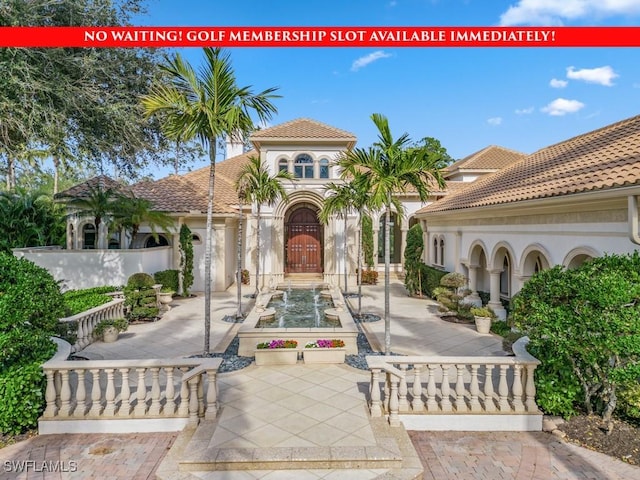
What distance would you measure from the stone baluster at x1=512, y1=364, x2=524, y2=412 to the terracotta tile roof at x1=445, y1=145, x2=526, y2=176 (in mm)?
24318

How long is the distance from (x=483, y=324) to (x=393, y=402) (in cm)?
701

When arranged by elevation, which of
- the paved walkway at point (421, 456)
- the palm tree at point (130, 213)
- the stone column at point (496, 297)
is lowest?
the paved walkway at point (421, 456)

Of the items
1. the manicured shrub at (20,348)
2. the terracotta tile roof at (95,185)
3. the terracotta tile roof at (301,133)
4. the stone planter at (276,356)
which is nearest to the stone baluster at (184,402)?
the manicured shrub at (20,348)

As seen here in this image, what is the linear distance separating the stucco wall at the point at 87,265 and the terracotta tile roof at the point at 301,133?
8.93 metres

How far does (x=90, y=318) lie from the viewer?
10.9 metres

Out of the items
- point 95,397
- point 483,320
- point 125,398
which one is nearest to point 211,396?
point 125,398

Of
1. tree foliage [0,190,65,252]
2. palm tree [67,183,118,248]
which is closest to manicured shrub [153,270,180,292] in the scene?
palm tree [67,183,118,248]

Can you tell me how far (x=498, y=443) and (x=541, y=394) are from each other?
1224 millimetres

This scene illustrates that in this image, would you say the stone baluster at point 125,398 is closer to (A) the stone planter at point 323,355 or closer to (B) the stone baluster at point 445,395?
(A) the stone planter at point 323,355

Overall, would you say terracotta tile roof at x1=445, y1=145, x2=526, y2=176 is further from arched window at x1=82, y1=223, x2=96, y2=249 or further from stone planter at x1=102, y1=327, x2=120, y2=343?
stone planter at x1=102, y1=327, x2=120, y2=343

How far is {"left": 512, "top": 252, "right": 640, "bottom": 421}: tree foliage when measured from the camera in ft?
17.9

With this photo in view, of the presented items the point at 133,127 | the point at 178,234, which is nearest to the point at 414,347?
the point at 133,127

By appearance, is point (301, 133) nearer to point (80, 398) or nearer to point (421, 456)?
point (80, 398)

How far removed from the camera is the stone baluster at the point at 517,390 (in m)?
6.32
